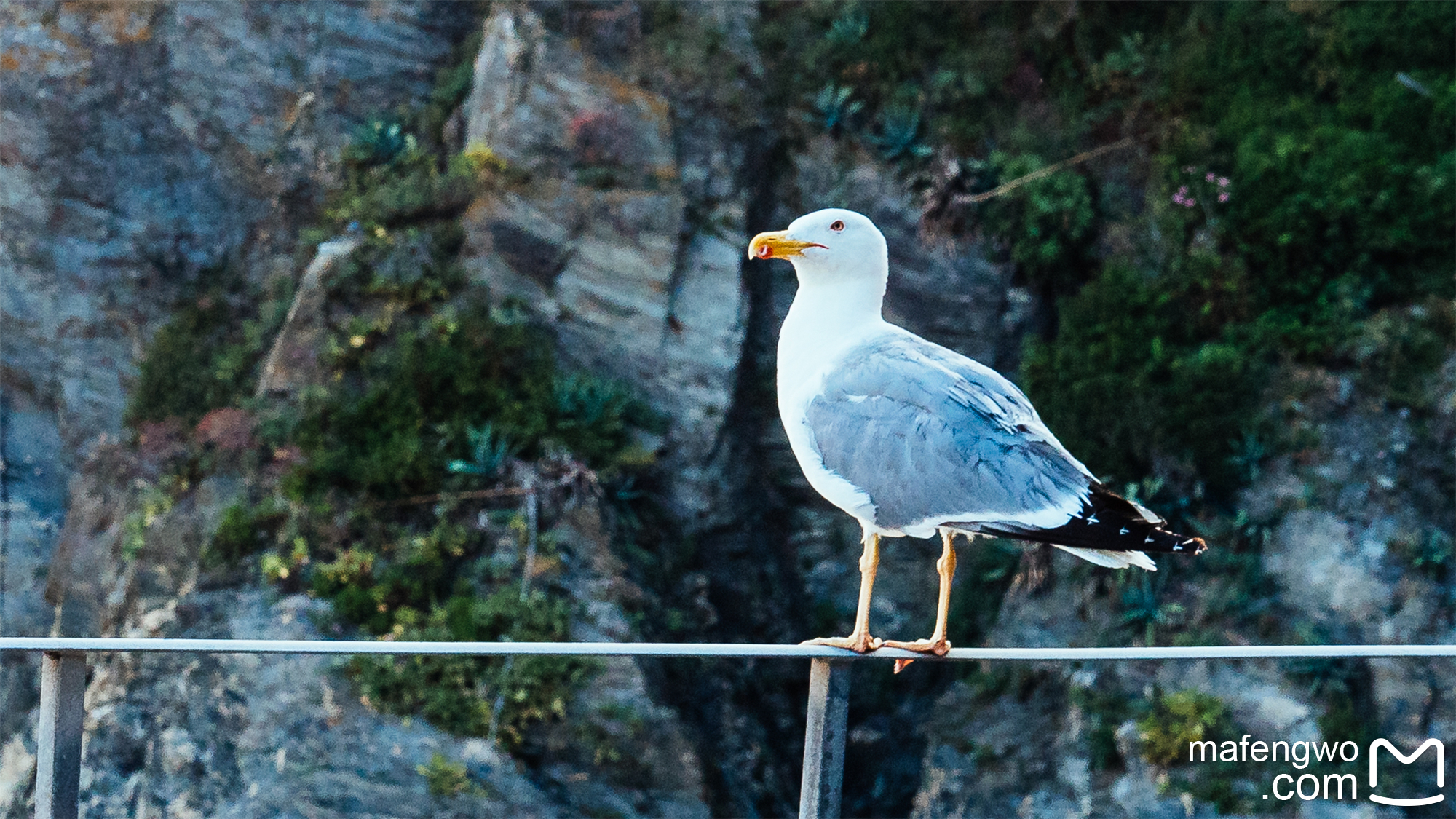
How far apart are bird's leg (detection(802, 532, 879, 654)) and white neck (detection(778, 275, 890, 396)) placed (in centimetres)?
45

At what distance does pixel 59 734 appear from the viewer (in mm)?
2453

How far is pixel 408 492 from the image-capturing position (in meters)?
9.16

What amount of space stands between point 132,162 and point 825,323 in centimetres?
979

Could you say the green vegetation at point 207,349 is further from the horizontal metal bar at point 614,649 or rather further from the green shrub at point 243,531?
the horizontal metal bar at point 614,649

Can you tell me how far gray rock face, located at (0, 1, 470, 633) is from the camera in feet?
37.1

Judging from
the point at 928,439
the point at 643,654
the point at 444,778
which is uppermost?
the point at 928,439

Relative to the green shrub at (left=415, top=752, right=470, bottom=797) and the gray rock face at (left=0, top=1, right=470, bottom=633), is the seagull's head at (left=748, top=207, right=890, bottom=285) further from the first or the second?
the gray rock face at (left=0, top=1, right=470, bottom=633)

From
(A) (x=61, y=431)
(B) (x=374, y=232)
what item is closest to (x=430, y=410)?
(B) (x=374, y=232)

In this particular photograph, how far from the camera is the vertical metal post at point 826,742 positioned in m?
2.48

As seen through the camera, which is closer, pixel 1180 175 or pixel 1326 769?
pixel 1326 769

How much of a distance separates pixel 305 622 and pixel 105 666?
5.05ft

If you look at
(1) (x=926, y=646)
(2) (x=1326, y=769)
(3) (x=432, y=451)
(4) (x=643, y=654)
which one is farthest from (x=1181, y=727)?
(4) (x=643, y=654)

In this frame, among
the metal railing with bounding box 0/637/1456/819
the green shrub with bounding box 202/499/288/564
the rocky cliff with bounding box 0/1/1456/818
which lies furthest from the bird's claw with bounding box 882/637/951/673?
the green shrub with bounding box 202/499/288/564

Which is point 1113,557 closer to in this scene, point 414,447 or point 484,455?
point 484,455
